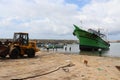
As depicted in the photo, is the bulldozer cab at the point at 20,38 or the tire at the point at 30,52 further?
the tire at the point at 30,52

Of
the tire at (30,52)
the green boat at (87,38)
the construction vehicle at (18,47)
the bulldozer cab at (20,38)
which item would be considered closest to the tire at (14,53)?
the construction vehicle at (18,47)

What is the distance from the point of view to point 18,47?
23812 mm

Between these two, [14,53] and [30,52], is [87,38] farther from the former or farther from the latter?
[14,53]

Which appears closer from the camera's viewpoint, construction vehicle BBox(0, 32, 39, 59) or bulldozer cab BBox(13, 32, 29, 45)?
construction vehicle BBox(0, 32, 39, 59)

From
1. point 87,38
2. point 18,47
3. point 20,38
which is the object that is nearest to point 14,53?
point 18,47

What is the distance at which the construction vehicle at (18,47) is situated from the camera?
23281 mm

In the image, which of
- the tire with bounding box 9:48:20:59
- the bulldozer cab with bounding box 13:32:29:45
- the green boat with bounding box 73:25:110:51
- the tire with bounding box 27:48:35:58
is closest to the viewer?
the tire with bounding box 9:48:20:59

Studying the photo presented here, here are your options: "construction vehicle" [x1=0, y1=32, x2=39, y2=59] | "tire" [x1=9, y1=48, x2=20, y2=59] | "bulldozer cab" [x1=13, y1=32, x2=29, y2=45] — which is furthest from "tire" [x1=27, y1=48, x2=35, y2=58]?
"tire" [x1=9, y1=48, x2=20, y2=59]

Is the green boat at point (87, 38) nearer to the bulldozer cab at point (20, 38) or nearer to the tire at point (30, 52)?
the tire at point (30, 52)

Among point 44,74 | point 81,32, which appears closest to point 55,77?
point 44,74

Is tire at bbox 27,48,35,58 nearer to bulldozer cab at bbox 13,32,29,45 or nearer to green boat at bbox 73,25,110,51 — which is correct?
bulldozer cab at bbox 13,32,29,45

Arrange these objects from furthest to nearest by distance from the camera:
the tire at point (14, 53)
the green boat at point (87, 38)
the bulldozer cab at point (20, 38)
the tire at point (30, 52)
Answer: the green boat at point (87, 38) < the tire at point (30, 52) < the bulldozer cab at point (20, 38) < the tire at point (14, 53)

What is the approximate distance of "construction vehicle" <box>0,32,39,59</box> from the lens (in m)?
23.3

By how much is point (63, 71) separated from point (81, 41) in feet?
147
